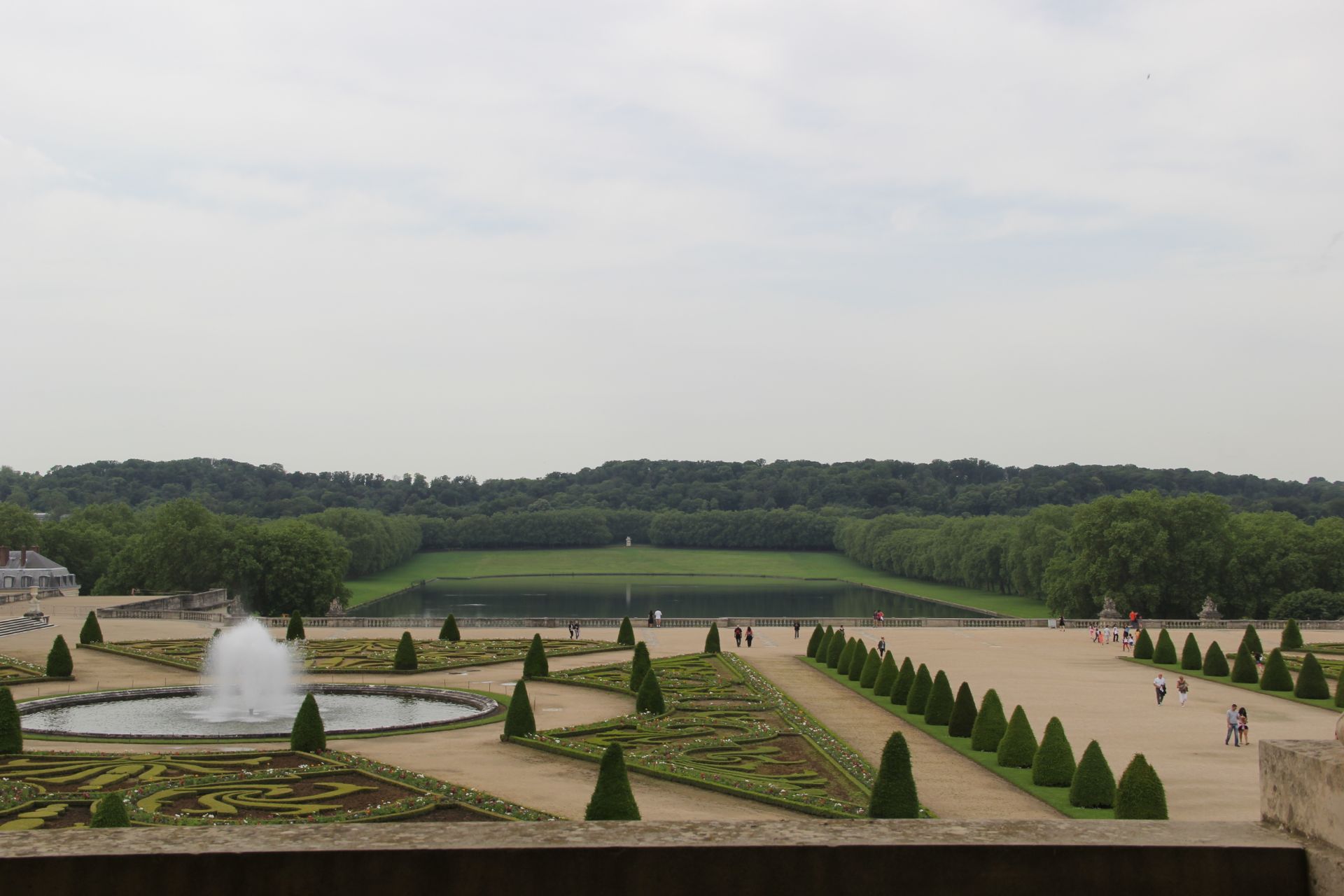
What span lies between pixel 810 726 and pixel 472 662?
60.5 feet

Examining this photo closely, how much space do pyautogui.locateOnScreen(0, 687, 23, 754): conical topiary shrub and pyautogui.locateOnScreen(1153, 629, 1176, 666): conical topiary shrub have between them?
3919cm

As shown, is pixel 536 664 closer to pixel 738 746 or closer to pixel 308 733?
pixel 738 746

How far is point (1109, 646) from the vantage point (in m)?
55.6

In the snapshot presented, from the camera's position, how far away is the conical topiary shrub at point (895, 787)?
18656 mm

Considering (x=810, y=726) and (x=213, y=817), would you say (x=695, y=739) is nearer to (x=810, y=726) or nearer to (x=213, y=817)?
(x=810, y=726)

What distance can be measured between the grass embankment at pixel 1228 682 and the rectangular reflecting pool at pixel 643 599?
41.0 m

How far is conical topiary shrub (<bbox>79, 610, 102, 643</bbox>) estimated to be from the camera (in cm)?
4834

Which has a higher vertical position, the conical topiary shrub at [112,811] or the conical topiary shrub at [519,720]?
the conical topiary shrub at [112,811]

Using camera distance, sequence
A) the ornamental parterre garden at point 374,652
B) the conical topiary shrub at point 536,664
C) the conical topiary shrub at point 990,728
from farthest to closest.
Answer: the ornamental parterre garden at point 374,652
the conical topiary shrub at point 536,664
the conical topiary shrub at point 990,728

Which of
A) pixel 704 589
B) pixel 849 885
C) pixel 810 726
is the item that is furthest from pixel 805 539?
pixel 849 885

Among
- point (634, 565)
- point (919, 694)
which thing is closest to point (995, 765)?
point (919, 694)

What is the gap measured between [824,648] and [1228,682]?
14442 millimetres

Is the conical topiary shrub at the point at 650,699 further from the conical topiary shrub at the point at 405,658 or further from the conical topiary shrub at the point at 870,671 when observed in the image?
the conical topiary shrub at the point at 405,658

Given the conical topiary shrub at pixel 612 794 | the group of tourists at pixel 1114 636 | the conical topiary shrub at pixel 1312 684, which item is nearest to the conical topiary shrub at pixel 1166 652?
the group of tourists at pixel 1114 636
